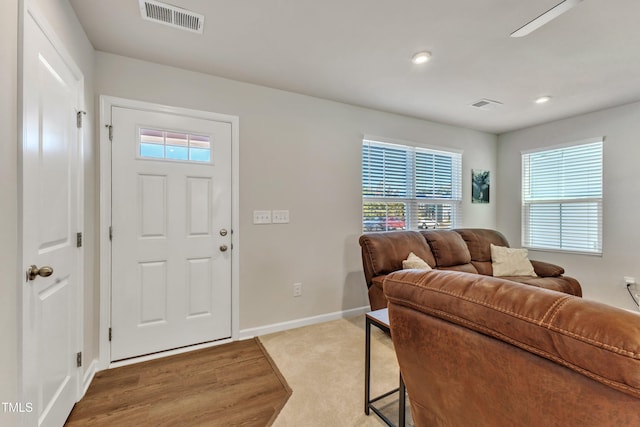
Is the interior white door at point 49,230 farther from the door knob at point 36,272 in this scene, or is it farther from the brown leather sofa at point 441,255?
the brown leather sofa at point 441,255

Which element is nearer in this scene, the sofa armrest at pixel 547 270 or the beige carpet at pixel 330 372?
the beige carpet at pixel 330 372

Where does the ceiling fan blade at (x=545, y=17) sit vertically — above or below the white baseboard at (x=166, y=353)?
above

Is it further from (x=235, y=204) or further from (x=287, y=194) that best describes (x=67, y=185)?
(x=287, y=194)

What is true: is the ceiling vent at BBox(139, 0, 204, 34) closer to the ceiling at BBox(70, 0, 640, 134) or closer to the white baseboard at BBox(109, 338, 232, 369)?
the ceiling at BBox(70, 0, 640, 134)

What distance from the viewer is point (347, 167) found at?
334 centimetres

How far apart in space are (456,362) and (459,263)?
112 inches

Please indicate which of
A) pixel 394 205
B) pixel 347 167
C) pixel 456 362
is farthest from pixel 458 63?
pixel 456 362

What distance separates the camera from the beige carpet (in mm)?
1702

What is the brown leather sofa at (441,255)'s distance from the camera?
2882mm

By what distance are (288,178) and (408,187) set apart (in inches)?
69.0

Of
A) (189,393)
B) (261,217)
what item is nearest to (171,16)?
(261,217)

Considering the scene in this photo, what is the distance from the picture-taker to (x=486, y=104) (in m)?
3.33

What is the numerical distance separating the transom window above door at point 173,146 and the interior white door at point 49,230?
54 cm

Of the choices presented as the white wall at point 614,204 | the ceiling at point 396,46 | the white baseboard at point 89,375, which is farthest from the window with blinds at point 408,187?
the white baseboard at point 89,375
